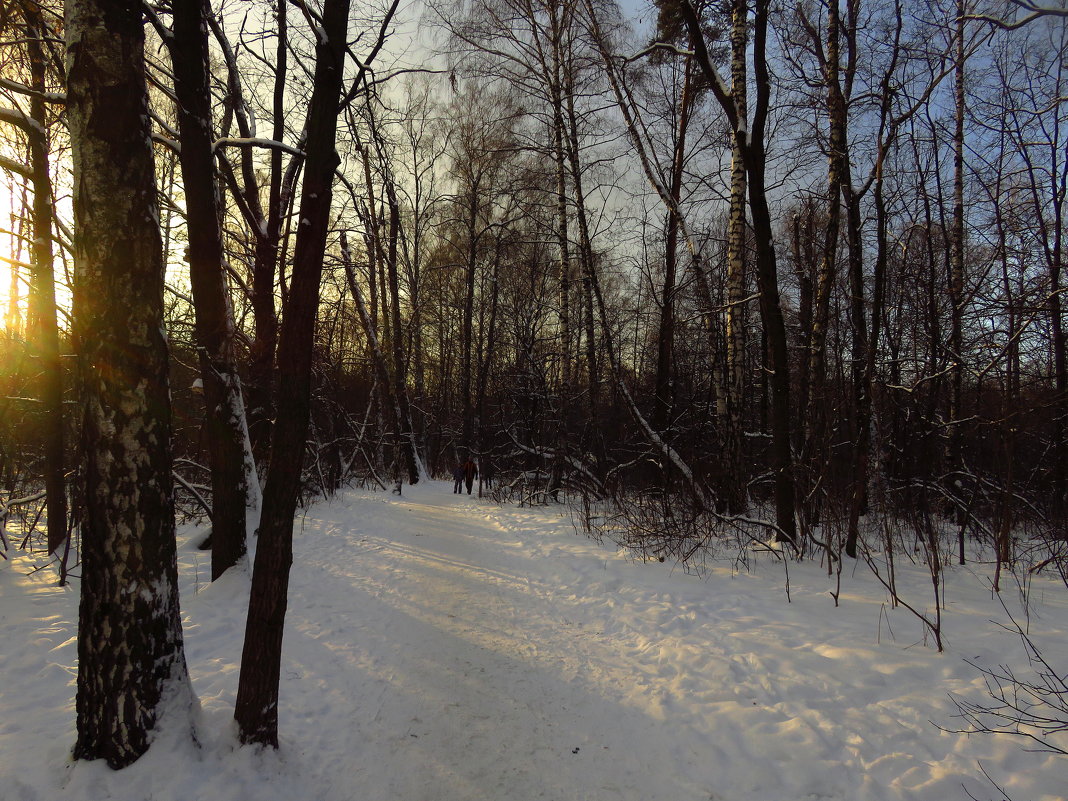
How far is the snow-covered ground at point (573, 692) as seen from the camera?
2785mm

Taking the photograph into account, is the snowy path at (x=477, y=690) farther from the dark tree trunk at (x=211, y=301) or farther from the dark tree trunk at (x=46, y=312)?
the dark tree trunk at (x=46, y=312)

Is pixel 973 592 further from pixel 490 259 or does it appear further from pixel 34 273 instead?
pixel 490 259

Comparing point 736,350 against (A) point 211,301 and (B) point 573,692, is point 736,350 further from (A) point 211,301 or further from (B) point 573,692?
(A) point 211,301

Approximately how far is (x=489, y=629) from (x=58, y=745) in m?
3.37

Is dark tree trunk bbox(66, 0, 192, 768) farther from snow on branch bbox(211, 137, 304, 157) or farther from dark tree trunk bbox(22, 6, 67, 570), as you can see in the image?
dark tree trunk bbox(22, 6, 67, 570)

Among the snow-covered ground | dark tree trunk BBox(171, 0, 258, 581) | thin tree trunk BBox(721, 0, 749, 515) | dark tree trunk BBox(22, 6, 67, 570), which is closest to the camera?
the snow-covered ground

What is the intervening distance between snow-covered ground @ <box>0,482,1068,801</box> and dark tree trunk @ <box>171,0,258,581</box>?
2.55 ft

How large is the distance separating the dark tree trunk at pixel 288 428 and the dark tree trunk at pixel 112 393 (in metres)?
0.48

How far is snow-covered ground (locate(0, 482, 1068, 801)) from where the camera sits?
279 cm

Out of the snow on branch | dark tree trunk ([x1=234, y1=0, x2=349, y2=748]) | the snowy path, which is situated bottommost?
the snowy path

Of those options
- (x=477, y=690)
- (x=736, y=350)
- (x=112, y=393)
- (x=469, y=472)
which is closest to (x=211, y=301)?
(x=112, y=393)

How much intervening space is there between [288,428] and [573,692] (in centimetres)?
301

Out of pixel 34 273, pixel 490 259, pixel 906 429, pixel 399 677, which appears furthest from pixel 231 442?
pixel 490 259

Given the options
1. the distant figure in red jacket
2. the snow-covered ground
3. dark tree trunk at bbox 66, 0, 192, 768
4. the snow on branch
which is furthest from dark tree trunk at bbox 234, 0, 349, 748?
the distant figure in red jacket
